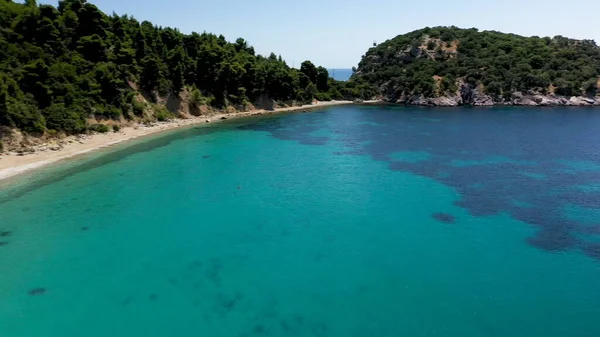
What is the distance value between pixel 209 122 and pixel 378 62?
105m

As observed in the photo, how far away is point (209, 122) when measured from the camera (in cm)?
9706

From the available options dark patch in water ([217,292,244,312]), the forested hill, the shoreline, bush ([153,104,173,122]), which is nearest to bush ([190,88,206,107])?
the shoreline

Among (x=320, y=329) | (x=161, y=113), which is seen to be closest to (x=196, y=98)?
(x=161, y=113)

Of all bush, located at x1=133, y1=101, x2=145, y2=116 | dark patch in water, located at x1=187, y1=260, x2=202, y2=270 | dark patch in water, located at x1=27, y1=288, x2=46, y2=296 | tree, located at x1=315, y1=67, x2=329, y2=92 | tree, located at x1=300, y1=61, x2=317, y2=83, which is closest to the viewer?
dark patch in water, located at x1=27, y1=288, x2=46, y2=296

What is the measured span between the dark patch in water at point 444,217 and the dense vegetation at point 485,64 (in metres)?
112

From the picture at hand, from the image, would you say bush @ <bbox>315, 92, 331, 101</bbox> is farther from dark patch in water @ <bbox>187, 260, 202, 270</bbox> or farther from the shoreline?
dark patch in water @ <bbox>187, 260, 202, 270</bbox>

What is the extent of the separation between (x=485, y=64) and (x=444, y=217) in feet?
414

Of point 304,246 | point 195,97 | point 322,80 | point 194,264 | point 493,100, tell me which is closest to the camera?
point 194,264

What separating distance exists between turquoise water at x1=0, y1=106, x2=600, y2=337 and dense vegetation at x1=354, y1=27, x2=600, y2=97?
84438mm

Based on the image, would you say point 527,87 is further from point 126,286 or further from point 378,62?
point 126,286

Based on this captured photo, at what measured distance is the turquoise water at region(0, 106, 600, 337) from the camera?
922 inches

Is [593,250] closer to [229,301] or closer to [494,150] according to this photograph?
[229,301]

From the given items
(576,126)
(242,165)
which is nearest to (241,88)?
(242,165)

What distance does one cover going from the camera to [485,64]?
474 ft
